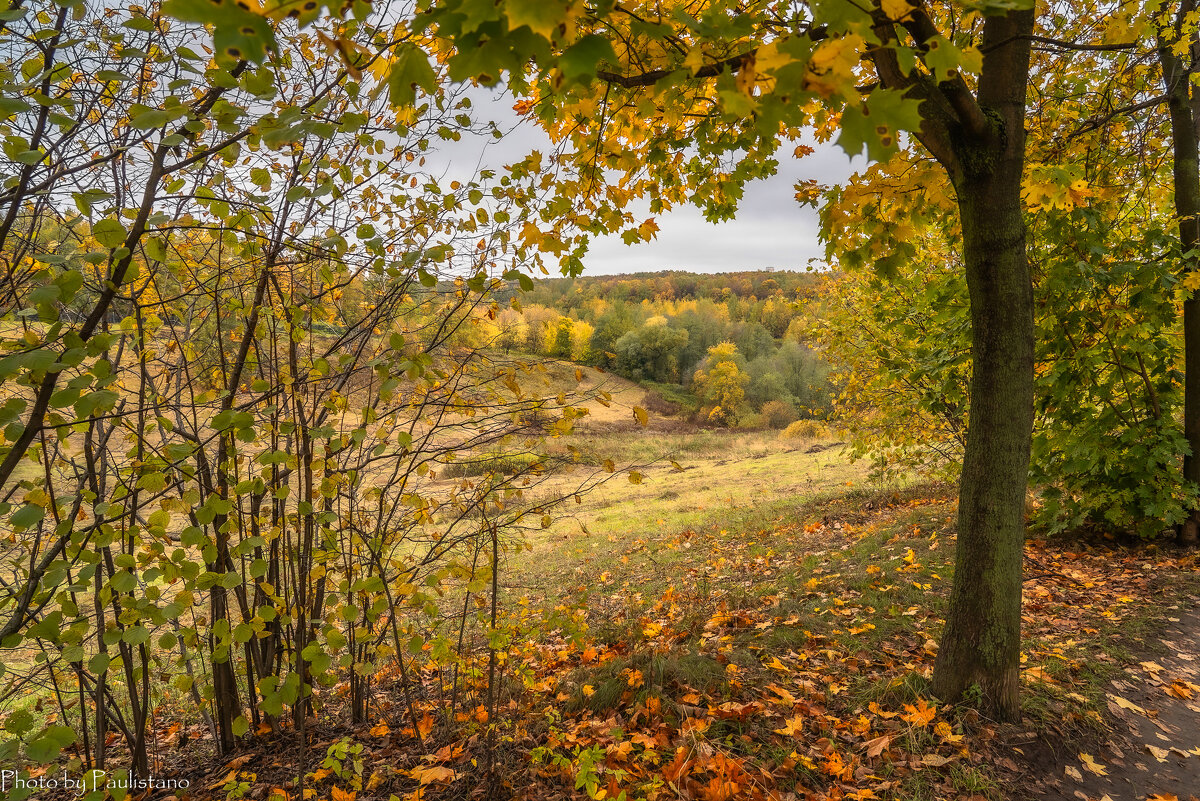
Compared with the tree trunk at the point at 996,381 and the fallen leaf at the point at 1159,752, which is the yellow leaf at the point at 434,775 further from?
the fallen leaf at the point at 1159,752

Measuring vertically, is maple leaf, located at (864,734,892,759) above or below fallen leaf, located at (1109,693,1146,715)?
above

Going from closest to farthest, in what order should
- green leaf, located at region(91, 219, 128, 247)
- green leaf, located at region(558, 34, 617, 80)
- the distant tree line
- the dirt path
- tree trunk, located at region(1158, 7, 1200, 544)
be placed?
green leaf, located at region(558, 34, 617, 80), green leaf, located at region(91, 219, 128, 247), the dirt path, tree trunk, located at region(1158, 7, 1200, 544), the distant tree line

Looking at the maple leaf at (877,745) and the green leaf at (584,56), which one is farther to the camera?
the maple leaf at (877,745)

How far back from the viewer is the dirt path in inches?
103

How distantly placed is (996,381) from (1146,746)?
2.12 metres

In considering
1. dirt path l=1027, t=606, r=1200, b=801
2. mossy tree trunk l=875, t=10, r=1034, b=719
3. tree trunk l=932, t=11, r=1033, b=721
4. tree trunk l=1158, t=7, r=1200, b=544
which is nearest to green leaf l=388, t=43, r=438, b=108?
mossy tree trunk l=875, t=10, r=1034, b=719

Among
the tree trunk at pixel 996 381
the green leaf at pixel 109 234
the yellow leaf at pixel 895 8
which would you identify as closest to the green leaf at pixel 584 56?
the yellow leaf at pixel 895 8

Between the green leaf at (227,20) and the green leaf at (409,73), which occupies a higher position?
the green leaf at (409,73)

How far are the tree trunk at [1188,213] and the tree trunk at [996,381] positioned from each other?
460cm

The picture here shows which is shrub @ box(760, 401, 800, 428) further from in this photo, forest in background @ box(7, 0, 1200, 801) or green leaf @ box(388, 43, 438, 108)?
green leaf @ box(388, 43, 438, 108)

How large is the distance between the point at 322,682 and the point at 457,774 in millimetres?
855

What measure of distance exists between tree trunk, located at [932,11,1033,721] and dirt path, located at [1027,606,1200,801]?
1.16ft

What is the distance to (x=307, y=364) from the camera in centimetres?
282

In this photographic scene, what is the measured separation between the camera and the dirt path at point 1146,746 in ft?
8.56
